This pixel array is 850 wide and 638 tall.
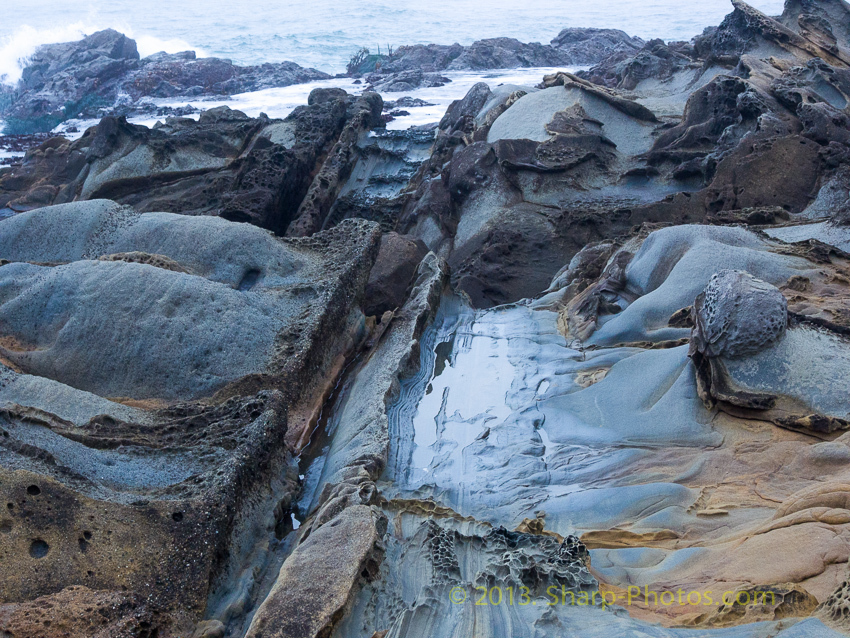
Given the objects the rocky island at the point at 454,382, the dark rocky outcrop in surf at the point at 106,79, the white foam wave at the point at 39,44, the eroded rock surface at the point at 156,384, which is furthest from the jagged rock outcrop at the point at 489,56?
the eroded rock surface at the point at 156,384

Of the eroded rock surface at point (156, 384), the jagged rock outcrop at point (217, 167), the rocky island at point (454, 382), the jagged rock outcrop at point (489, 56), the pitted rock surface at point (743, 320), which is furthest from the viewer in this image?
the jagged rock outcrop at point (489, 56)

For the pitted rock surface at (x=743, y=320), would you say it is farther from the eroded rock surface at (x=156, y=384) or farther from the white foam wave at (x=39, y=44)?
the white foam wave at (x=39, y=44)

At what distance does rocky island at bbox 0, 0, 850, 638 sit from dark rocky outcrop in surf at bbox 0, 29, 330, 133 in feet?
47.9

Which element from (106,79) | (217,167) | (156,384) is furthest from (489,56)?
(156,384)

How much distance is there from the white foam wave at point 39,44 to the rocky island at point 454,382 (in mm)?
21775

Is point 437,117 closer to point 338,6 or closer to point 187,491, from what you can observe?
point 187,491

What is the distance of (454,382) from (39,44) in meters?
30.3

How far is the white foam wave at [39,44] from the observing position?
26.4 m

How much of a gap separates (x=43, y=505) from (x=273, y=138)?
6.87m

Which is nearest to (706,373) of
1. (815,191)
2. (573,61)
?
(815,191)

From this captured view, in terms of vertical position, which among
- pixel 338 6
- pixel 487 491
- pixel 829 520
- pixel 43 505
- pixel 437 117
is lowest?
pixel 338 6

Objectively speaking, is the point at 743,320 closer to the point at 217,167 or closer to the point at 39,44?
the point at 217,167

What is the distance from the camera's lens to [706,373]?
367 centimetres

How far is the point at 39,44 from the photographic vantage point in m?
28.2
